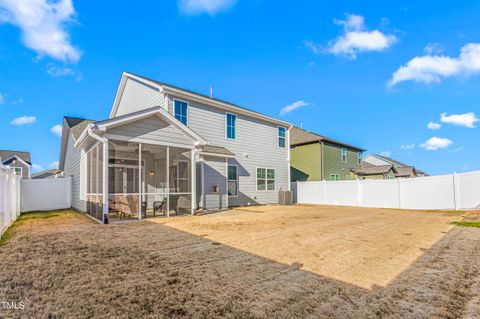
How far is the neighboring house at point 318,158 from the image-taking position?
22.5 meters

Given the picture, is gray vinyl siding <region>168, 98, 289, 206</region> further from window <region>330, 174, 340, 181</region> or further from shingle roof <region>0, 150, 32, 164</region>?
shingle roof <region>0, 150, 32, 164</region>

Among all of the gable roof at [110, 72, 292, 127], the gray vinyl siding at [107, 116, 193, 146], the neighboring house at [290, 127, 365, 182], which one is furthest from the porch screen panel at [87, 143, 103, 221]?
the neighboring house at [290, 127, 365, 182]

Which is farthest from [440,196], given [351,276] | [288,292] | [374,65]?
[288,292]

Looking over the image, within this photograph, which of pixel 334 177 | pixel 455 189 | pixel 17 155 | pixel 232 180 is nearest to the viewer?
pixel 455 189

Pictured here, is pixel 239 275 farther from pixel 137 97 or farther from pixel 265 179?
pixel 137 97

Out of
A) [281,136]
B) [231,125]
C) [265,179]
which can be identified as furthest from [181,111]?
[281,136]

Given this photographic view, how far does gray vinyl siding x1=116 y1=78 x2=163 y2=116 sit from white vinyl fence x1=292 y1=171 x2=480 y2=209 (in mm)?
12336

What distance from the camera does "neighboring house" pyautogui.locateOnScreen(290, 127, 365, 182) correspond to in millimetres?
22547

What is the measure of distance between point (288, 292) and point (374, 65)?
739 inches

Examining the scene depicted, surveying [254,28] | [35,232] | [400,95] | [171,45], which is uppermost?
[254,28]

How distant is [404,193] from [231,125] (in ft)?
35.5

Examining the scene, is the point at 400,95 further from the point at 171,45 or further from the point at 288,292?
the point at 288,292

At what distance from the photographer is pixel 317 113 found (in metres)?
28.4

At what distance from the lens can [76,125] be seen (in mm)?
15195
